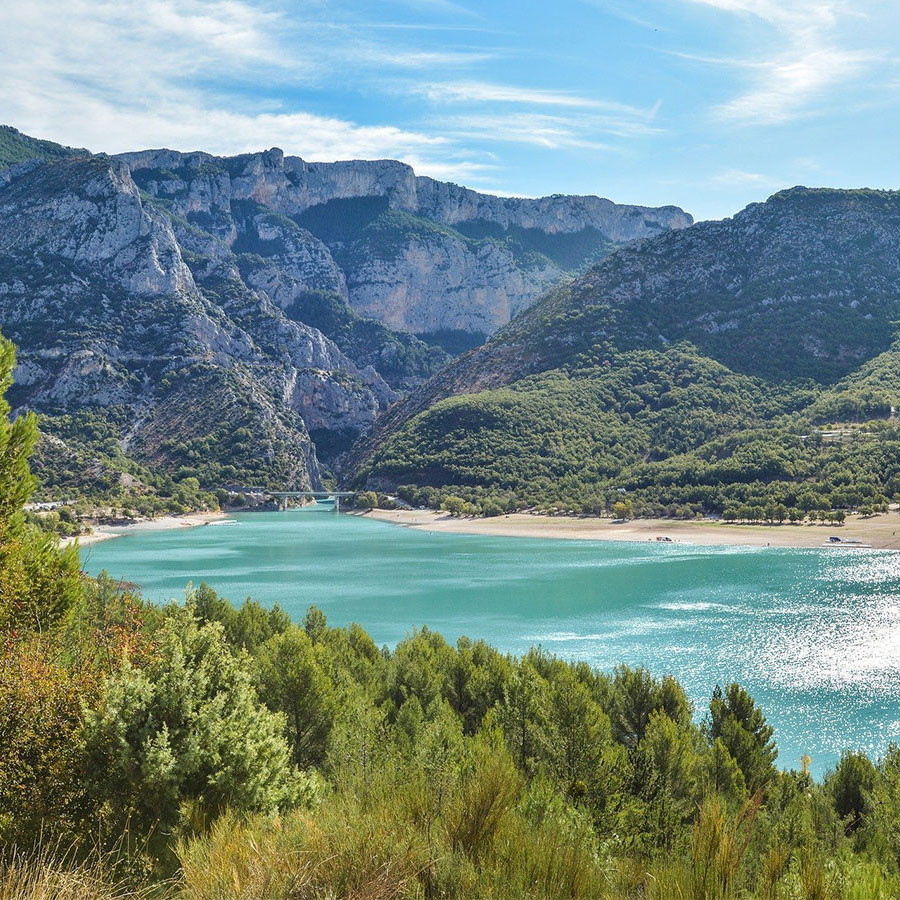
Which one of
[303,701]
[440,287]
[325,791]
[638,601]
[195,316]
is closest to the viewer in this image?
[325,791]

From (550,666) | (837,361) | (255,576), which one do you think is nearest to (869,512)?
(837,361)

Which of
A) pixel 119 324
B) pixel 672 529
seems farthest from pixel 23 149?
pixel 672 529

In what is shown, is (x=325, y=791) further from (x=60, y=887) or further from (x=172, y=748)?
(x=60, y=887)

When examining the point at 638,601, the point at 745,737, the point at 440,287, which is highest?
the point at 440,287

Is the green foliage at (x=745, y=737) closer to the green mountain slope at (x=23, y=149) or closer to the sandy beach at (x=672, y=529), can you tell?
the sandy beach at (x=672, y=529)

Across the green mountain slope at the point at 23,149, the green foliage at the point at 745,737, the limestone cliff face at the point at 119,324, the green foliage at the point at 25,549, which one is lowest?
the green foliage at the point at 745,737

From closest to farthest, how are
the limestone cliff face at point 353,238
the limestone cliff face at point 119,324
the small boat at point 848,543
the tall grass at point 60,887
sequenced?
the tall grass at point 60,887 → the small boat at point 848,543 → the limestone cliff face at point 119,324 → the limestone cliff face at point 353,238

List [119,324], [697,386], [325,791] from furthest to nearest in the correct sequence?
[119,324]
[697,386]
[325,791]

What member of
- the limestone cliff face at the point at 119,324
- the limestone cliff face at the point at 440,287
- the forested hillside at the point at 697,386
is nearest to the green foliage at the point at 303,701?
the forested hillside at the point at 697,386

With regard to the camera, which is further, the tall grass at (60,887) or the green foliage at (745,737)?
the green foliage at (745,737)
